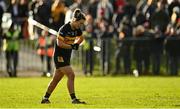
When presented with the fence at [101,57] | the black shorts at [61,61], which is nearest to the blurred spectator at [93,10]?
the fence at [101,57]

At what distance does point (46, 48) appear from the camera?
2772 cm

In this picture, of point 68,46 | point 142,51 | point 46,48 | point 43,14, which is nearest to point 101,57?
point 142,51

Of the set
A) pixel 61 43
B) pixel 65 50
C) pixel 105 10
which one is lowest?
pixel 65 50

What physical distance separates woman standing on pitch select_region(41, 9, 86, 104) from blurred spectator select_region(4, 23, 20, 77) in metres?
11.0

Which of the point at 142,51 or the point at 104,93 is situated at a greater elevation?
the point at 142,51

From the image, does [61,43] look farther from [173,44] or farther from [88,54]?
[173,44]

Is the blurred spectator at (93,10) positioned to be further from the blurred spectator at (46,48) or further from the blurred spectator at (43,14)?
the blurred spectator at (46,48)

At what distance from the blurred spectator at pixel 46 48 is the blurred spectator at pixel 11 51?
2.88 ft

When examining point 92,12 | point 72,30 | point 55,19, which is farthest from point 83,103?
point 92,12

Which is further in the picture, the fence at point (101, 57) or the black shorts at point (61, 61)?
the fence at point (101, 57)

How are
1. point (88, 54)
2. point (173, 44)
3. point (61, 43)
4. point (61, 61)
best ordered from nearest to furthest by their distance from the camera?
point (61, 43)
point (61, 61)
point (173, 44)
point (88, 54)

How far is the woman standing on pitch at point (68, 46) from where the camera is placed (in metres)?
16.4

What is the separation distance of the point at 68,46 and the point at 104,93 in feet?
11.6

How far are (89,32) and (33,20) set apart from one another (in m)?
2.40
